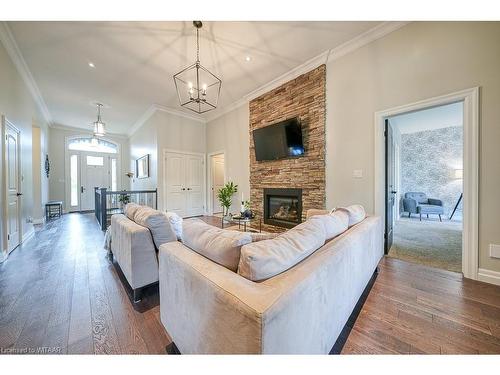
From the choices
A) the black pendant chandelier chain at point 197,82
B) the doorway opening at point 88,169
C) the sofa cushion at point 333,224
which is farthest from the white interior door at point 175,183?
the sofa cushion at point 333,224

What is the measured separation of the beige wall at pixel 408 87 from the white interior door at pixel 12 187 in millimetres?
4719

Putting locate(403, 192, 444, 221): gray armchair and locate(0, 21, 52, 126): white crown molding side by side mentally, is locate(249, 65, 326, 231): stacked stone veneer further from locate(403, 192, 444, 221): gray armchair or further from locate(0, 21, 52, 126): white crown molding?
locate(403, 192, 444, 221): gray armchair

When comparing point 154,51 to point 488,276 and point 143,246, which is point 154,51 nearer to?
point 143,246

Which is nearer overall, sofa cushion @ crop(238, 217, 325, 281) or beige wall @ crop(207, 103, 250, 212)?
sofa cushion @ crop(238, 217, 325, 281)

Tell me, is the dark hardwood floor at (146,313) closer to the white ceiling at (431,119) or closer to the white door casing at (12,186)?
the white door casing at (12,186)

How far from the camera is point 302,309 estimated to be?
79cm

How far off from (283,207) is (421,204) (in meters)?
4.60

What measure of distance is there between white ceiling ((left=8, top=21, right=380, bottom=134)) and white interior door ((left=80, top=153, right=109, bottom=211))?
3.11 m

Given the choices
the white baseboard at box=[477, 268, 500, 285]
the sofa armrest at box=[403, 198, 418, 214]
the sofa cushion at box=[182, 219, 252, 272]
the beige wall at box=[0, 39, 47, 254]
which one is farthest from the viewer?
the sofa armrest at box=[403, 198, 418, 214]

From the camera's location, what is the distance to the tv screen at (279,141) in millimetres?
3641

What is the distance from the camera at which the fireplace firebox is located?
3.81 m

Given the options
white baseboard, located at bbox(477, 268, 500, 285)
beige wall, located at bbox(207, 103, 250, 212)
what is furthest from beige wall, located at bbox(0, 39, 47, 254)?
white baseboard, located at bbox(477, 268, 500, 285)

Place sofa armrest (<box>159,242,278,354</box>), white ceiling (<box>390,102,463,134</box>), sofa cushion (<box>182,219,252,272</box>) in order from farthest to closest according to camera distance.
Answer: white ceiling (<box>390,102,463,134</box>) → sofa cushion (<box>182,219,252,272</box>) → sofa armrest (<box>159,242,278,354</box>)
